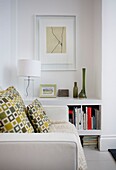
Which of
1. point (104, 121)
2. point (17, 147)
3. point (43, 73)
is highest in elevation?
point (43, 73)

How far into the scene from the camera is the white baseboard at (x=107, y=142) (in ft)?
9.34

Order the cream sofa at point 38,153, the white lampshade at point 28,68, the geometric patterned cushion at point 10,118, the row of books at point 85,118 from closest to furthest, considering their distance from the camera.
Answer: the cream sofa at point 38,153
the geometric patterned cushion at point 10,118
the white lampshade at point 28,68
the row of books at point 85,118

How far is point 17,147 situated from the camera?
1104 mm

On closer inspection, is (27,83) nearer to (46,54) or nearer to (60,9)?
(46,54)

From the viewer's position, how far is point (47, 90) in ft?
10.5

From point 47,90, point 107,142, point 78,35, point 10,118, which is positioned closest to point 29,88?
point 47,90

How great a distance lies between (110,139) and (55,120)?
3.37ft

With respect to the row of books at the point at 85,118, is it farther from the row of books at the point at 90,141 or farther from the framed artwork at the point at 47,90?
the framed artwork at the point at 47,90

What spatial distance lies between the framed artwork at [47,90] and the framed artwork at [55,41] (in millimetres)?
314

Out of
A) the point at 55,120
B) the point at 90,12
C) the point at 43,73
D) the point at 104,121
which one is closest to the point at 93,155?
the point at 104,121

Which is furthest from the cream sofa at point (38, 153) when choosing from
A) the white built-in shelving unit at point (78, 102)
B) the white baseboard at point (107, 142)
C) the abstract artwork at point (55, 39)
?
the abstract artwork at point (55, 39)

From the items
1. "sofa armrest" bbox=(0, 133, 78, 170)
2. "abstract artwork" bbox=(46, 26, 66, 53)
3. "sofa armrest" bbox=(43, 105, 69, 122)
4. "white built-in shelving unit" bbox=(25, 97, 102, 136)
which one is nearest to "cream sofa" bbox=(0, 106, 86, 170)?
"sofa armrest" bbox=(0, 133, 78, 170)

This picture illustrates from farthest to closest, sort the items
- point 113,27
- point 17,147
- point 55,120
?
point 113,27
point 55,120
point 17,147

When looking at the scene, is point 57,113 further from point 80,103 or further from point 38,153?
point 38,153
